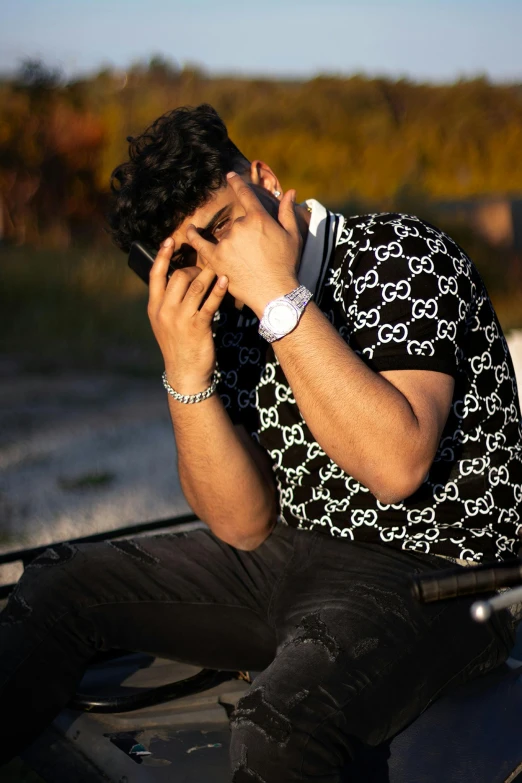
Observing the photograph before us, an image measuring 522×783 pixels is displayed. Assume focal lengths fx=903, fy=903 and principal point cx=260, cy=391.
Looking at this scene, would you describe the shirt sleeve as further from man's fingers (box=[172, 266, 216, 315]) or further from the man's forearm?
the man's forearm

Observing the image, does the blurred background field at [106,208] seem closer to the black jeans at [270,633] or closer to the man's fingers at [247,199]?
the man's fingers at [247,199]

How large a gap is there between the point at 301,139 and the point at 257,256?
20393mm

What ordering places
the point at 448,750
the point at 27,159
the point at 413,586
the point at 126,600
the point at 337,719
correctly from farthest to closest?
1. the point at 27,159
2. the point at 126,600
3. the point at 448,750
4. the point at 337,719
5. the point at 413,586

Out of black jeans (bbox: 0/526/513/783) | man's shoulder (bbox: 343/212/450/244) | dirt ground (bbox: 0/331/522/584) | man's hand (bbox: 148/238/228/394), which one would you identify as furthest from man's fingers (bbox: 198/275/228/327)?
dirt ground (bbox: 0/331/522/584)

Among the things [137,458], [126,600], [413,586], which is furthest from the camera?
[137,458]

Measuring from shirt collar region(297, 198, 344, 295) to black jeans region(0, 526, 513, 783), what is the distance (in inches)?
23.3

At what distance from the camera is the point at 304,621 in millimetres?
1766

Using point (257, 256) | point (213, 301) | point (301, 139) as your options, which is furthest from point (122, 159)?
point (301, 139)

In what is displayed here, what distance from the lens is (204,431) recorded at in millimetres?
2160

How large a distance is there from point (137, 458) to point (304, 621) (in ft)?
15.0

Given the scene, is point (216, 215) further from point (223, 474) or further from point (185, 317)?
point (223, 474)

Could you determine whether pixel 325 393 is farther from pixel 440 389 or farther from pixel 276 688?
pixel 276 688

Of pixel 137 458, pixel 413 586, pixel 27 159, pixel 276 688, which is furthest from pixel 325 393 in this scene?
pixel 27 159

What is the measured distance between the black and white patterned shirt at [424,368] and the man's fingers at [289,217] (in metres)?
0.11
